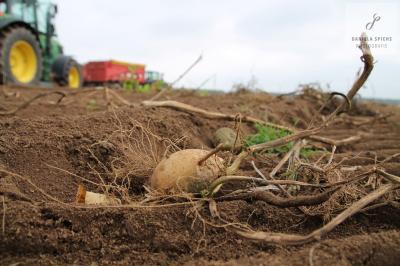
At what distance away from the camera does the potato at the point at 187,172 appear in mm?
1846

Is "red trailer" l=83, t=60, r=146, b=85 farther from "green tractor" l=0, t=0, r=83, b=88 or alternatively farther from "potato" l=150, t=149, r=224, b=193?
"potato" l=150, t=149, r=224, b=193

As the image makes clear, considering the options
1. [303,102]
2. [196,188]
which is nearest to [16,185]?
[196,188]

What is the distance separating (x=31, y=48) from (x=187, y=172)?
721 centimetres

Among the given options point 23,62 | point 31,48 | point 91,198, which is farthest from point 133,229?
point 23,62

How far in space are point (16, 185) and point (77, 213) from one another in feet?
1.60

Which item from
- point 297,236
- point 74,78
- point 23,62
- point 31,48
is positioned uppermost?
point 31,48

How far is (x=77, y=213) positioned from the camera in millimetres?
1680

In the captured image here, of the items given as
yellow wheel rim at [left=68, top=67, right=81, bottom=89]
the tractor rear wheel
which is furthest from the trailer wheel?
the tractor rear wheel

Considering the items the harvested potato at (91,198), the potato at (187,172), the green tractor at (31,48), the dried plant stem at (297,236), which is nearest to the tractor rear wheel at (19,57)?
the green tractor at (31,48)

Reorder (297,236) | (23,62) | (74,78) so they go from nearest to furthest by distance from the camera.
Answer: (297,236) < (23,62) < (74,78)

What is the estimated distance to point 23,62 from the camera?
328 inches

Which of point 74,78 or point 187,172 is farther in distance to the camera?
point 74,78

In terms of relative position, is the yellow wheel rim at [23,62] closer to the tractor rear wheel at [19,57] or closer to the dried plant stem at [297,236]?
the tractor rear wheel at [19,57]

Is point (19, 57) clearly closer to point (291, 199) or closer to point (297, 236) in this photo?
point (291, 199)
